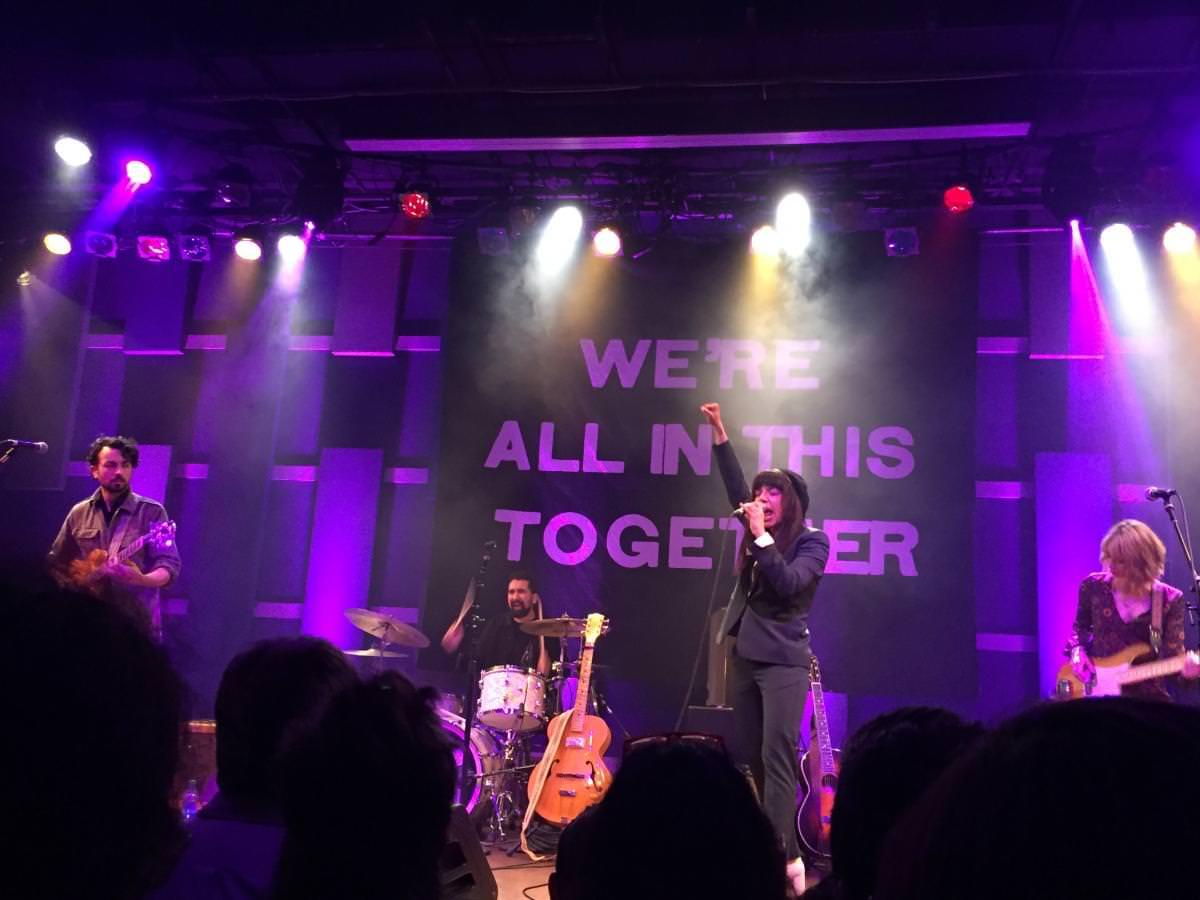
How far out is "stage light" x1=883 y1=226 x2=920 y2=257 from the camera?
7.34 meters

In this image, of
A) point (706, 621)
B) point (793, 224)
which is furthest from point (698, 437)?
point (793, 224)

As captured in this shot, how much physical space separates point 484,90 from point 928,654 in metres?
4.87

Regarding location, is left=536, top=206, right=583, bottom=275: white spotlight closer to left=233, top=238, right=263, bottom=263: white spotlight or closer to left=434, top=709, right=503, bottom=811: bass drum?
left=233, top=238, right=263, bottom=263: white spotlight

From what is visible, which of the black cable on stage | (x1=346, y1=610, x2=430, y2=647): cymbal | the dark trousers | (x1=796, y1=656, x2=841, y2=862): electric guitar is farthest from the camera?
the black cable on stage

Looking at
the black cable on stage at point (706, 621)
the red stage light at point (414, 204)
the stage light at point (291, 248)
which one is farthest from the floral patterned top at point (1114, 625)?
the stage light at point (291, 248)

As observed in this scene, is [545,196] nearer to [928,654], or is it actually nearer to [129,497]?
[129,497]

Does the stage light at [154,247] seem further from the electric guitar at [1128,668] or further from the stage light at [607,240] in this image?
the electric guitar at [1128,668]

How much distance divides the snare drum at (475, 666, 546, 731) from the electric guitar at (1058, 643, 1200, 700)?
3.20 m

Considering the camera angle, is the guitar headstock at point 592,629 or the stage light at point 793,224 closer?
the guitar headstock at point 592,629

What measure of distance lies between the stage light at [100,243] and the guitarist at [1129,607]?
25.0 ft

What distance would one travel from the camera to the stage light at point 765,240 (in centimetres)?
749

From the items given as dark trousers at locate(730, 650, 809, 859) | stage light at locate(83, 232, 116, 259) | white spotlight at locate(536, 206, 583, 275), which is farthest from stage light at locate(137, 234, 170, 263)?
dark trousers at locate(730, 650, 809, 859)

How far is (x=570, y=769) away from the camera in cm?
590

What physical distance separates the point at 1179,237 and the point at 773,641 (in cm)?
488
